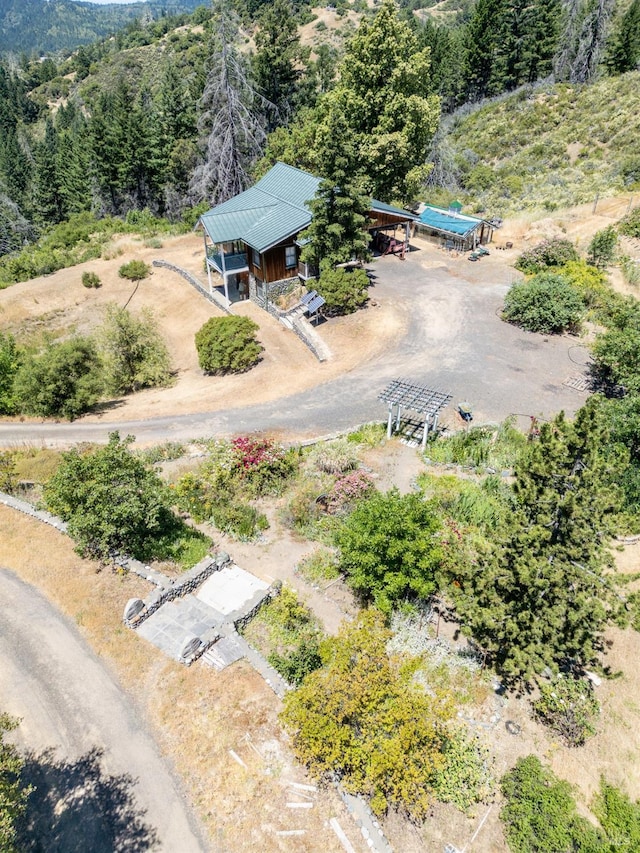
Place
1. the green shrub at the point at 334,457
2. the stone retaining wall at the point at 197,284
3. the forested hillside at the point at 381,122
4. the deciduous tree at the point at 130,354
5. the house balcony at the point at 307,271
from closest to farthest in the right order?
the green shrub at the point at 334,457 < the deciduous tree at the point at 130,354 < the house balcony at the point at 307,271 < the stone retaining wall at the point at 197,284 < the forested hillside at the point at 381,122

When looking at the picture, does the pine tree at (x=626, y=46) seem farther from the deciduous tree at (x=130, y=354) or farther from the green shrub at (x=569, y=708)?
the green shrub at (x=569, y=708)

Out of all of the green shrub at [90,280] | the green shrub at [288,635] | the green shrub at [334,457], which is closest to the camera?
the green shrub at [288,635]

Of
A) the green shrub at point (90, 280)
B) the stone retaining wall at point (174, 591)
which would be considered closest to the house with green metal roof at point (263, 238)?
the green shrub at point (90, 280)

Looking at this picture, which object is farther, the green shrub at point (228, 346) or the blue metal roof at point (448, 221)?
the blue metal roof at point (448, 221)

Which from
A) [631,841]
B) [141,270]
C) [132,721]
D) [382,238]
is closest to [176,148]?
[141,270]

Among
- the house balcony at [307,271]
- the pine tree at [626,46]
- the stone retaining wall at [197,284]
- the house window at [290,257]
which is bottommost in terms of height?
the stone retaining wall at [197,284]

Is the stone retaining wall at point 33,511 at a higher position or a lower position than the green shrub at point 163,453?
higher

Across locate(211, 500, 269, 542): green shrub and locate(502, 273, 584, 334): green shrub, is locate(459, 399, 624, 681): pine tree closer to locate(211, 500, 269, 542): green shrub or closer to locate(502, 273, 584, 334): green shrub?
locate(211, 500, 269, 542): green shrub
